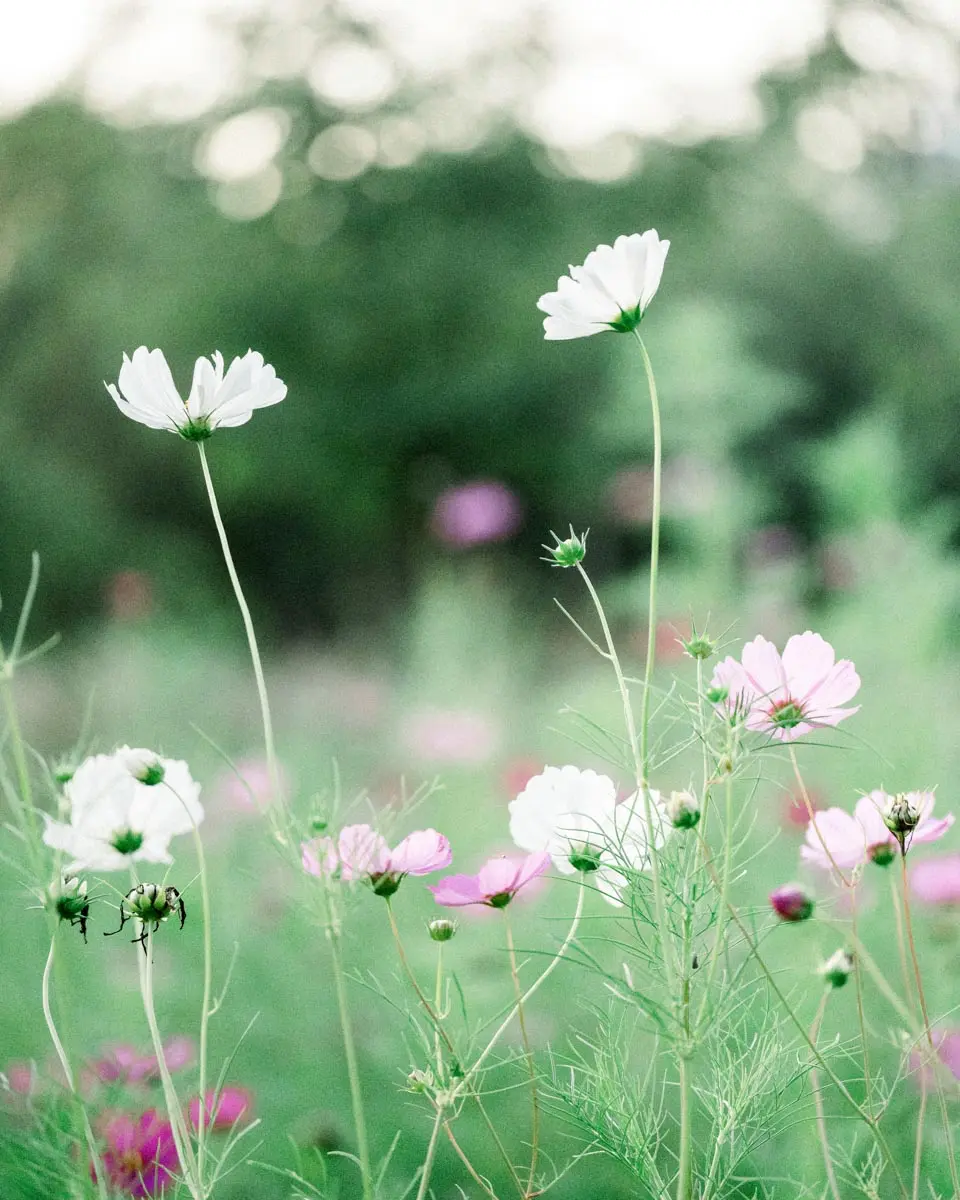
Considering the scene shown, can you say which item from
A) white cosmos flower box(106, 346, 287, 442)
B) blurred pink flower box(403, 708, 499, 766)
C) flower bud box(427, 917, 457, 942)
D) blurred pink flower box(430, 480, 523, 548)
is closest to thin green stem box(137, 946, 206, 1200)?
flower bud box(427, 917, 457, 942)

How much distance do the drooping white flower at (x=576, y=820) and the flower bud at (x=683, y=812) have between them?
1.2 inches

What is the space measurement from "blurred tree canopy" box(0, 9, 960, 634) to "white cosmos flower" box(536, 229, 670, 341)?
14.1 feet

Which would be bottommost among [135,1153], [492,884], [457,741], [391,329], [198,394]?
[135,1153]

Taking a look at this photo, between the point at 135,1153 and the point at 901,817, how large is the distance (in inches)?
15.2

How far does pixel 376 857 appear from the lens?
1.46 feet

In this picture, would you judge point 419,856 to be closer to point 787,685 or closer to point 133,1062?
point 787,685

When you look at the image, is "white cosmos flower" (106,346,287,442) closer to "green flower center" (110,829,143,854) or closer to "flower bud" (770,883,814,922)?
"green flower center" (110,829,143,854)

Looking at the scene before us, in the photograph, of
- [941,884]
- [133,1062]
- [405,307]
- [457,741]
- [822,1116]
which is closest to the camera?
[822,1116]

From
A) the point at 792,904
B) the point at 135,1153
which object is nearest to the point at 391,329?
the point at 135,1153

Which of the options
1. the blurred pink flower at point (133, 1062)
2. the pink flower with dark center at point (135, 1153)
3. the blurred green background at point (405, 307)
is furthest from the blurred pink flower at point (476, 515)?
the pink flower with dark center at point (135, 1153)

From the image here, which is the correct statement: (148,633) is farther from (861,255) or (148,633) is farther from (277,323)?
(861,255)

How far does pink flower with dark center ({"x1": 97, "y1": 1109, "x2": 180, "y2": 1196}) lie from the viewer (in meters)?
0.54

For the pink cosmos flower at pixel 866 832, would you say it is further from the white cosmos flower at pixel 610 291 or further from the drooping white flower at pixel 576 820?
the white cosmos flower at pixel 610 291

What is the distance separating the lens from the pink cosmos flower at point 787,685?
0.44 meters
